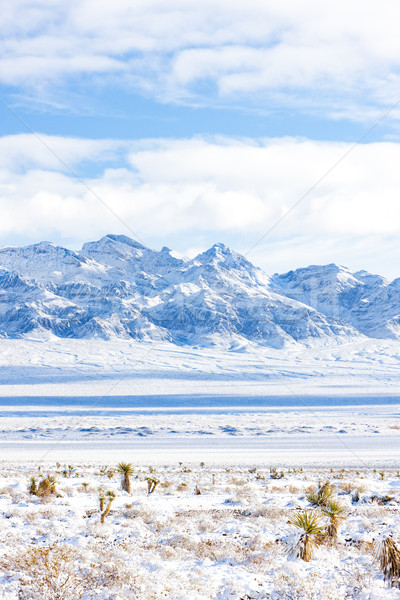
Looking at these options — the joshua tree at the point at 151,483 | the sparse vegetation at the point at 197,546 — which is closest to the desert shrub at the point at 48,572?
the sparse vegetation at the point at 197,546

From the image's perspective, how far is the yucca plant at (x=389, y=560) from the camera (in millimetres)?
8781

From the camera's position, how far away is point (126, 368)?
452 feet

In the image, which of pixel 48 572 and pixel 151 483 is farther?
pixel 151 483

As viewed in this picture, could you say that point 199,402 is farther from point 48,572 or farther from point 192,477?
point 48,572

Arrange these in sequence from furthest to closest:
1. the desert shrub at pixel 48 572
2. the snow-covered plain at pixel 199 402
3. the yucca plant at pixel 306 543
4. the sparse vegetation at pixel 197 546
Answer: the snow-covered plain at pixel 199 402 < the yucca plant at pixel 306 543 < the sparse vegetation at pixel 197 546 < the desert shrub at pixel 48 572

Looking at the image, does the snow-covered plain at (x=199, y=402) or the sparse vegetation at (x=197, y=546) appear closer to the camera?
the sparse vegetation at (x=197, y=546)

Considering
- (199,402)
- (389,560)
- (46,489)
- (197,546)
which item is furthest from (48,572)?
(199,402)

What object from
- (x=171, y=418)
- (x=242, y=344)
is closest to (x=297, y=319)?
(x=242, y=344)

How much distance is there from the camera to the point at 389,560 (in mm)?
8953

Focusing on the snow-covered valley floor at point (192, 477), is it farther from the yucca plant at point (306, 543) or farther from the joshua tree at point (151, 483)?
the joshua tree at point (151, 483)

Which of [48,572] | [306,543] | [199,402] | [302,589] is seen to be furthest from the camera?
[199,402]

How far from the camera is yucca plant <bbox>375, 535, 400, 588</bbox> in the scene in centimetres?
878

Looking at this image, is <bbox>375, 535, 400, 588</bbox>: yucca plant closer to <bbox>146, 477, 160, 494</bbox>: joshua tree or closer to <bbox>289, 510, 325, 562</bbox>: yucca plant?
<bbox>289, 510, 325, 562</bbox>: yucca plant

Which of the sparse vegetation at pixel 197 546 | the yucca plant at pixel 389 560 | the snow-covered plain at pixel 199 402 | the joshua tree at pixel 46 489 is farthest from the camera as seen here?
the snow-covered plain at pixel 199 402
